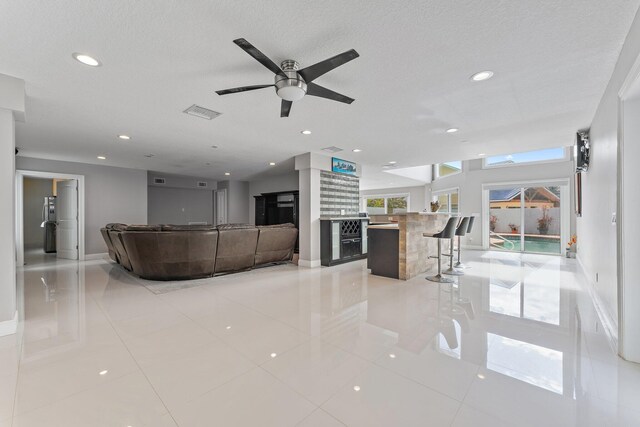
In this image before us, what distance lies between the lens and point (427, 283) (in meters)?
4.40

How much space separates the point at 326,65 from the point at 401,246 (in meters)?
3.37

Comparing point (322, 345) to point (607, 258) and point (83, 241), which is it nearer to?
point (607, 258)

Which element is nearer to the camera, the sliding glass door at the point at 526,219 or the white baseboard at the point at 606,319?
the white baseboard at the point at 606,319

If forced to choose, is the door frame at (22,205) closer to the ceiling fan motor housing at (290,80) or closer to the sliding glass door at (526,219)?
the ceiling fan motor housing at (290,80)

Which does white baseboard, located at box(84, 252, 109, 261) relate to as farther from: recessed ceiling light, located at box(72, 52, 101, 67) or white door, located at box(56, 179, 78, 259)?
recessed ceiling light, located at box(72, 52, 101, 67)

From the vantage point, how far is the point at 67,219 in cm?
689

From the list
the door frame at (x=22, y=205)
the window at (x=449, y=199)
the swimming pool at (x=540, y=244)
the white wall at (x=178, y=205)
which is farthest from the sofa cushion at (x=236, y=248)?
the swimming pool at (x=540, y=244)

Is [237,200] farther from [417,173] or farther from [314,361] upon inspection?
[314,361]

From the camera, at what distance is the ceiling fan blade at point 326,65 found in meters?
1.99

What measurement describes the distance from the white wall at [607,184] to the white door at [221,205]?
10042 millimetres

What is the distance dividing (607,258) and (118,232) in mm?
6857

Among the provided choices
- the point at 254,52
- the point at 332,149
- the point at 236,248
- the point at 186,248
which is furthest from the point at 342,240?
the point at 254,52

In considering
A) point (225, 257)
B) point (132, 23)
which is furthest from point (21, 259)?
point (132, 23)

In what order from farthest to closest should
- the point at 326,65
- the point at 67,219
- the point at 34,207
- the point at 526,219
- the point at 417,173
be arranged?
the point at 417,173, the point at 34,207, the point at 526,219, the point at 67,219, the point at 326,65
